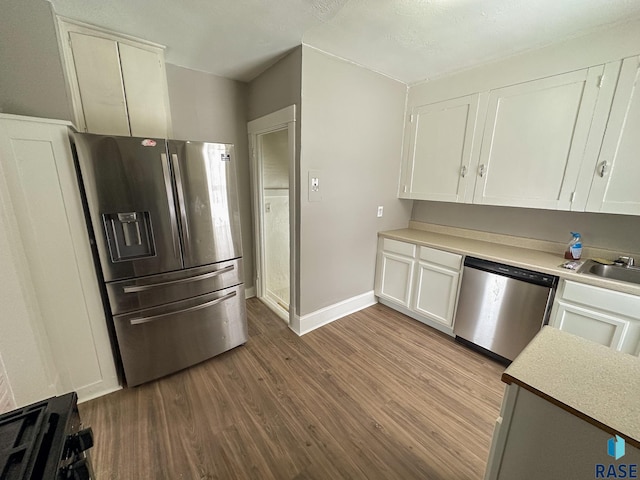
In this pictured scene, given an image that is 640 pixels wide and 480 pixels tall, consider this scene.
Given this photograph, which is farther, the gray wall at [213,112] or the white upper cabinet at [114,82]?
the gray wall at [213,112]

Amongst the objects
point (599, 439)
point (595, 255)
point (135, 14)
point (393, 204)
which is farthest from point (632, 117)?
point (135, 14)

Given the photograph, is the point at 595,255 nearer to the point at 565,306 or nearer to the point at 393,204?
the point at 565,306

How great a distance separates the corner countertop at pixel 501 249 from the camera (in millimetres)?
1636

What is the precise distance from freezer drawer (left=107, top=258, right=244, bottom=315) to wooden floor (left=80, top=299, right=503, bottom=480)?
64 cm

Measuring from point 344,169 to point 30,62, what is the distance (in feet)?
7.22

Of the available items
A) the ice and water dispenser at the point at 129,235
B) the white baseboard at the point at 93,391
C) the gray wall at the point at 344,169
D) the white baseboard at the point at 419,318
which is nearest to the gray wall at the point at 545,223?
the gray wall at the point at 344,169

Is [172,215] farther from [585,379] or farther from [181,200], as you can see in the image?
[585,379]

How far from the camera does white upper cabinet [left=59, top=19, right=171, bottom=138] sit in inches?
68.6

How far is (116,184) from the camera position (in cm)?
154

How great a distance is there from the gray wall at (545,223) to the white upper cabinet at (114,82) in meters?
2.97

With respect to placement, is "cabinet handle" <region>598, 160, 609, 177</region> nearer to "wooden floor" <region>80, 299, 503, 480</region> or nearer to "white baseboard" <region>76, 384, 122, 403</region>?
"wooden floor" <region>80, 299, 503, 480</region>

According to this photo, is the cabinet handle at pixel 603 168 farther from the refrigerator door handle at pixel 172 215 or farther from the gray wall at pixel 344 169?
the refrigerator door handle at pixel 172 215

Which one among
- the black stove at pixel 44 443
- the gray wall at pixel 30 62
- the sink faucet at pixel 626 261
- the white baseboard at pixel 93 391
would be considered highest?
the gray wall at pixel 30 62

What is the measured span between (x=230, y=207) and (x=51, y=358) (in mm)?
1405
